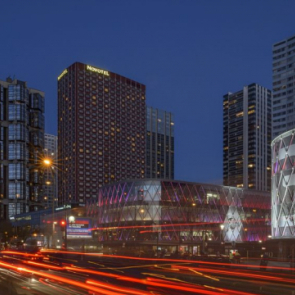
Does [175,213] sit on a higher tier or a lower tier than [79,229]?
lower

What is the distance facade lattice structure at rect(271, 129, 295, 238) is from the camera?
8088 cm

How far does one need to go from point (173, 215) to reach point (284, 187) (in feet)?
133

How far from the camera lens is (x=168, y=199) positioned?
119062 mm

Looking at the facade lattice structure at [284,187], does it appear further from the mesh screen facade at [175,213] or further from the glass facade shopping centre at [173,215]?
the mesh screen facade at [175,213]

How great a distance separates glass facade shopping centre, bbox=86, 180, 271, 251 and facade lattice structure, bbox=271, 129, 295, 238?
1071 inches

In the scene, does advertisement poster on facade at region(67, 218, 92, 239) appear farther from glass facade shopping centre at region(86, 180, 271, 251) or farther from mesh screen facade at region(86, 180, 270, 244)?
mesh screen facade at region(86, 180, 270, 244)

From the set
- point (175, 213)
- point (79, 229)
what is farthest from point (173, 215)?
point (79, 229)

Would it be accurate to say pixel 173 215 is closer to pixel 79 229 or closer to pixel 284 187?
pixel 284 187

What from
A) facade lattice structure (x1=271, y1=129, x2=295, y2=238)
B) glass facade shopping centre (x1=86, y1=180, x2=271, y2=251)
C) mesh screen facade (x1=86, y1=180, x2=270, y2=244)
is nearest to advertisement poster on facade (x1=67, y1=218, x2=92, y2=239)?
facade lattice structure (x1=271, y1=129, x2=295, y2=238)

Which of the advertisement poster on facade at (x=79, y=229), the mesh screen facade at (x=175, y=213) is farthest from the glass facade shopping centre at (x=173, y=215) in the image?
the advertisement poster on facade at (x=79, y=229)

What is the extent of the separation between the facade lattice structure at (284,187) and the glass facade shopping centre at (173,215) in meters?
27.2

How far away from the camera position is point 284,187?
83.1m

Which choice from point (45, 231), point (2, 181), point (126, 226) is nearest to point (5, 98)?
point (2, 181)

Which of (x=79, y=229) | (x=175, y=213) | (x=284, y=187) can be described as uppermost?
(x=284, y=187)
